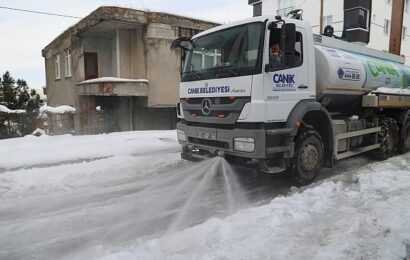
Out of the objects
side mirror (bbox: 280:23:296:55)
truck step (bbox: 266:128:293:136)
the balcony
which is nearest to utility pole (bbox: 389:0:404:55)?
the balcony

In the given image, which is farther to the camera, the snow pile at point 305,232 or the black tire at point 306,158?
the black tire at point 306,158

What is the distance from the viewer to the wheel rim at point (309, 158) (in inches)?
259

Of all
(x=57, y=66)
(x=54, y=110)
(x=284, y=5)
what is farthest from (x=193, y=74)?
(x=284, y=5)

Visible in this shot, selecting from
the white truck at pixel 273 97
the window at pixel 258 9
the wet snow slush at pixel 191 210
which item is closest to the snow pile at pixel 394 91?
the white truck at pixel 273 97

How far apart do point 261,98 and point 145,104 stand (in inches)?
502

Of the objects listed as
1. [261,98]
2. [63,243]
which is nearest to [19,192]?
[63,243]

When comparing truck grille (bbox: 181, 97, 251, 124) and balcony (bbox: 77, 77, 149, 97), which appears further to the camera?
balcony (bbox: 77, 77, 149, 97)

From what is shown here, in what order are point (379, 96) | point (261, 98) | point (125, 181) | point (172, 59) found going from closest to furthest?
point (261, 98), point (125, 181), point (379, 96), point (172, 59)

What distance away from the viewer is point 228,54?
6156 mm

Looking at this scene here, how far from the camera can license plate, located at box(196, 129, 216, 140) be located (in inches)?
246

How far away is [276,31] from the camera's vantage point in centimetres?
587

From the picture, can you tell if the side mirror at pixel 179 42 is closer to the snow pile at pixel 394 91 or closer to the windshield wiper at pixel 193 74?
the windshield wiper at pixel 193 74

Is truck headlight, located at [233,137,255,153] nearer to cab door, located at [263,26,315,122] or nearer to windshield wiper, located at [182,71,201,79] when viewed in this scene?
cab door, located at [263,26,315,122]

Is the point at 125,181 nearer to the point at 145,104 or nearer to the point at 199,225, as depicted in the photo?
the point at 199,225
